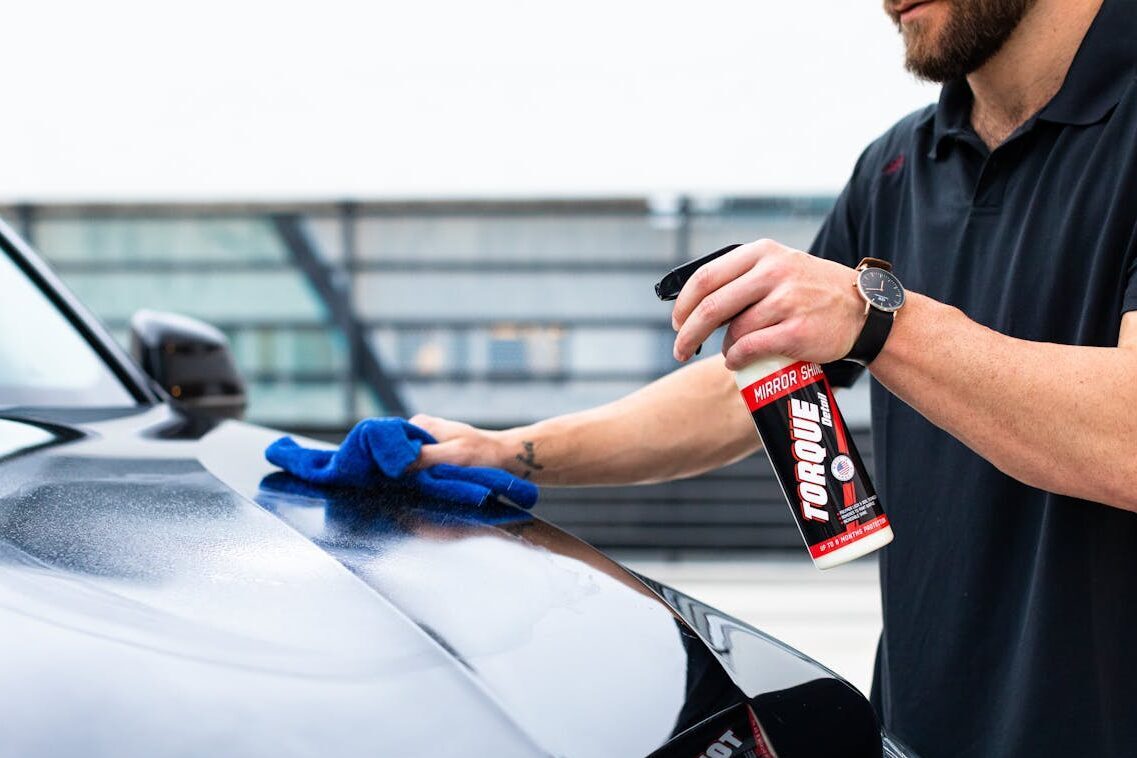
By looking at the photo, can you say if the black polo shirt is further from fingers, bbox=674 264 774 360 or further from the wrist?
the wrist

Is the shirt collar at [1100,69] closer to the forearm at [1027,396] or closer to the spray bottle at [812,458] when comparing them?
the forearm at [1027,396]

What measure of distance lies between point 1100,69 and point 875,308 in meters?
0.46

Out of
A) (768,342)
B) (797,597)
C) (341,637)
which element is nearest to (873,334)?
(768,342)

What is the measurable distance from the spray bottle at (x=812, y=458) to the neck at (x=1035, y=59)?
553mm

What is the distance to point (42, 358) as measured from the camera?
1594 mm

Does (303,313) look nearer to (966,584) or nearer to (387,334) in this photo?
(387,334)

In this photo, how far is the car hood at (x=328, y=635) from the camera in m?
0.66

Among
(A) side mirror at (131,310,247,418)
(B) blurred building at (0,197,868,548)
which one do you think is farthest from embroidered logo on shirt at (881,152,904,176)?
(B) blurred building at (0,197,868,548)

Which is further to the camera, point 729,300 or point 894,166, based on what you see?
point 894,166

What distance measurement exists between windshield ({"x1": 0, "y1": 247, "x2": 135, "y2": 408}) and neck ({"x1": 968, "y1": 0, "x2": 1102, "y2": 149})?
1267mm

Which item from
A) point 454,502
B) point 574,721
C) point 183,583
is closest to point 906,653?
point 454,502

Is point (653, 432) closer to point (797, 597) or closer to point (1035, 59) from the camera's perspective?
point (1035, 59)

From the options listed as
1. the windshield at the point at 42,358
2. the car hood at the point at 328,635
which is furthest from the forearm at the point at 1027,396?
the windshield at the point at 42,358

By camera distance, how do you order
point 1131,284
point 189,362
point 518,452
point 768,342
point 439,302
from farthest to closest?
point 439,302 < point 189,362 < point 518,452 < point 1131,284 < point 768,342
